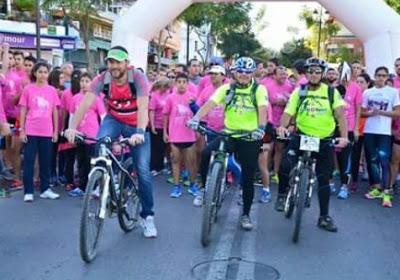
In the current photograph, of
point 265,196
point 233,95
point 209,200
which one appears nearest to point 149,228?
point 209,200

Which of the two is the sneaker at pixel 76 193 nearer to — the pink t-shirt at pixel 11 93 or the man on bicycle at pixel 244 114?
the pink t-shirt at pixel 11 93

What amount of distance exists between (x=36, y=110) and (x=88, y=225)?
334 centimetres

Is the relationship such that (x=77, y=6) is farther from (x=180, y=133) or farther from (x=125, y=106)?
(x=125, y=106)

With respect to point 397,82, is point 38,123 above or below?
below

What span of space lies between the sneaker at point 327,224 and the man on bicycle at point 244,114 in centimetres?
82

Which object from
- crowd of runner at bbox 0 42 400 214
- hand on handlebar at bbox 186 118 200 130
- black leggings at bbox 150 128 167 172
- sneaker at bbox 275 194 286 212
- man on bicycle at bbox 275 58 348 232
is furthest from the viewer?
black leggings at bbox 150 128 167 172

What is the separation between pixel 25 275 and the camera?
521cm

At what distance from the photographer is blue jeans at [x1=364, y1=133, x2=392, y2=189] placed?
8797 mm

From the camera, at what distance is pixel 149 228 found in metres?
6.46

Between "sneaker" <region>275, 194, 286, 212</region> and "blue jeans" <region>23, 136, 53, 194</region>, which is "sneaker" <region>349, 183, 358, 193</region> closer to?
"sneaker" <region>275, 194, 286, 212</region>

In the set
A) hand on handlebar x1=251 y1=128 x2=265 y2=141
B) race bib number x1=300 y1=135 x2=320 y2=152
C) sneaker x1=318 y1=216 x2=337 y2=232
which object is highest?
hand on handlebar x1=251 y1=128 x2=265 y2=141

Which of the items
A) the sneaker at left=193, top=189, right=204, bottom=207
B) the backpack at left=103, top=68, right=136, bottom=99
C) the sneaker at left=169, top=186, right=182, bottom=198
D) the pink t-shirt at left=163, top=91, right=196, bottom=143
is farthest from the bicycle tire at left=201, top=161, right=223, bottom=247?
the pink t-shirt at left=163, top=91, right=196, bottom=143

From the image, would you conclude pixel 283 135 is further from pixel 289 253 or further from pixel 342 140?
pixel 289 253

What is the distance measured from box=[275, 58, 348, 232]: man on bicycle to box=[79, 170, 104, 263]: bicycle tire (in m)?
2.31
